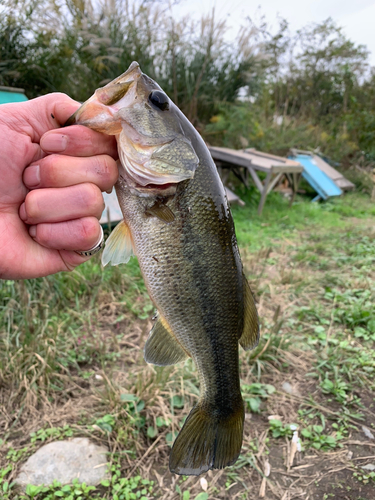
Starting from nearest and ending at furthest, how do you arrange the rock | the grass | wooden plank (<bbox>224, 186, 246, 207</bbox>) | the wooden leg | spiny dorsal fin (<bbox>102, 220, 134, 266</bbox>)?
1. spiny dorsal fin (<bbox>102, 220, 134, 266</bbox>)
2. the rock
3. the grass
4. the wooden leg
5. wooden plank (<bbox>224, 186, 246, 207</bbox>)

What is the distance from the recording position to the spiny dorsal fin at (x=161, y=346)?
139cm

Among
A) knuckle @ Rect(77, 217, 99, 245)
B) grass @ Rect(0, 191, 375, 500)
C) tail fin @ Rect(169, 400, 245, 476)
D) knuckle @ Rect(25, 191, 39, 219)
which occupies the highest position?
knuckle @ Rect(25, 191, 39, 219)

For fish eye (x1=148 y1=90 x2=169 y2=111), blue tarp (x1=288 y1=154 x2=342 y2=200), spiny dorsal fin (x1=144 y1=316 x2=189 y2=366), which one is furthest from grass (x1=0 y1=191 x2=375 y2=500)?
blue tarp (x1=288 y1=154 x2=342 y2=200)

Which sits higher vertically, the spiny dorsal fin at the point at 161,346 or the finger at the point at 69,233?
the finger at the point at 69,233

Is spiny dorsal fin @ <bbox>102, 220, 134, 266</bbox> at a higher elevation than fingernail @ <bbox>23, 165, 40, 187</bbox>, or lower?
lower

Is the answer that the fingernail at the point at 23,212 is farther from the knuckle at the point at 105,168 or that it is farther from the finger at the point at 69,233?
the knuckle at the point at 105,168

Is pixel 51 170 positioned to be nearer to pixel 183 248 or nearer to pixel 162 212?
pixel 162 212

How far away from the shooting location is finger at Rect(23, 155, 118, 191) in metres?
1.21

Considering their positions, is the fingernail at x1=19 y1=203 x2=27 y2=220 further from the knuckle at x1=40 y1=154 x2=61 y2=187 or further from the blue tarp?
the blue tarp

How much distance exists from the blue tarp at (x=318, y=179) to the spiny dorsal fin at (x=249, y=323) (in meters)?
8.90

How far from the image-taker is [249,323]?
143 cm

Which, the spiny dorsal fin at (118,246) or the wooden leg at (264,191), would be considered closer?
the spiny dorsal fin at (118,246)

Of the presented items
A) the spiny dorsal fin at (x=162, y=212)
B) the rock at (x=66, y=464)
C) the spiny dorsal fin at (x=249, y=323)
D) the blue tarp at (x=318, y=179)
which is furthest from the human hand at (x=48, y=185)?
the blue tarp at (x=318, y=179)

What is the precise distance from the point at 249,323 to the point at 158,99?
896mm
